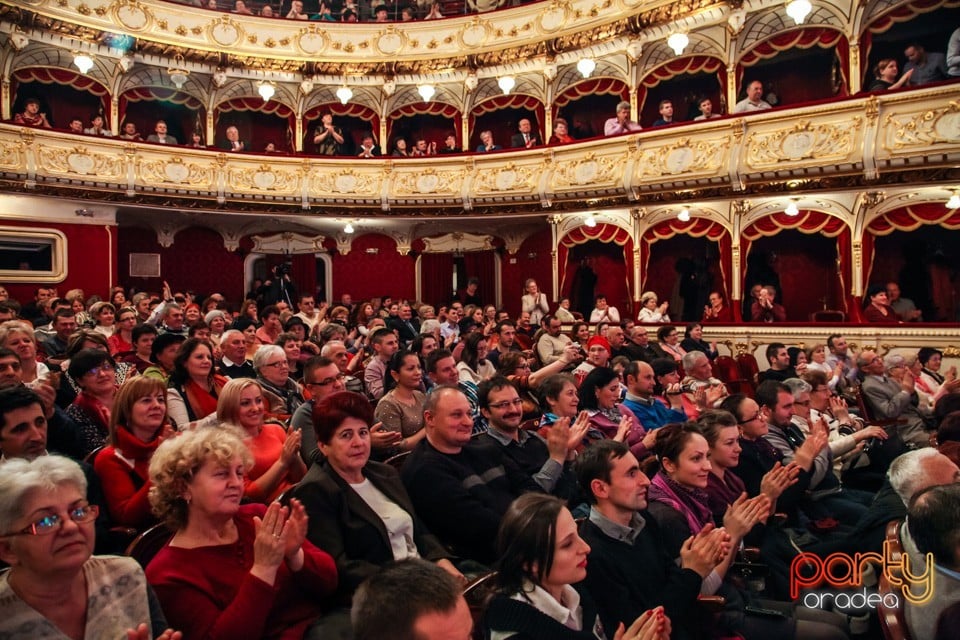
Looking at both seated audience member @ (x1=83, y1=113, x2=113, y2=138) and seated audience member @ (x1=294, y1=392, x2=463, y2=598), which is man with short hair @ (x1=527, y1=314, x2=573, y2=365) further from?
seated audience member @ (x1=83, y1=113, x2=113, y2=138)

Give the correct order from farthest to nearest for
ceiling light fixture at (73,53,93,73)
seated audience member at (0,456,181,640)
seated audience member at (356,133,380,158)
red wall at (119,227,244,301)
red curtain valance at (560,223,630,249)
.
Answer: seated audience member at (356,133,380,158)
red wall at (119,227,244,301)
red curtain valance at (560,223,630,249)
ceiling light fixture at (73,53,93,73)
seated audience member at (0,456,181,640)

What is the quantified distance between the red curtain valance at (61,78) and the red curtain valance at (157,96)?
351 mm

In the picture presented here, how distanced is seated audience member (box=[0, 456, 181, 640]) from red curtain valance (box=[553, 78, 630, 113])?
37.0 feet

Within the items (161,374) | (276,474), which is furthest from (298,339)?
(276,474)

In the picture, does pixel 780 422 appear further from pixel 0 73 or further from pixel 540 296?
pixel 0 73

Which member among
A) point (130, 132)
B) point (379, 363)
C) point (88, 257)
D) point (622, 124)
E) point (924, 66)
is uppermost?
point (130, 132)

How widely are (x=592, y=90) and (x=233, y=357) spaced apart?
9447 mm

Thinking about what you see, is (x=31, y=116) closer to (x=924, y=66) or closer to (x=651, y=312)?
(x=651, y=312)

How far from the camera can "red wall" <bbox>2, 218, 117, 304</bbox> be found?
10211mm

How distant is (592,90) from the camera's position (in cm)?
1183

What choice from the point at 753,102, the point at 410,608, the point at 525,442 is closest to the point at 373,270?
the point at 753,102

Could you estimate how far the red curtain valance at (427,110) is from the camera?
42.3ft

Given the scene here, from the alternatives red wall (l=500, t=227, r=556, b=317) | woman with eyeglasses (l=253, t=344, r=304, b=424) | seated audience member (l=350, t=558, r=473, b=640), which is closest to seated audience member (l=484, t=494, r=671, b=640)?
seated audience member (l=350, t=558, r=473, b=640)

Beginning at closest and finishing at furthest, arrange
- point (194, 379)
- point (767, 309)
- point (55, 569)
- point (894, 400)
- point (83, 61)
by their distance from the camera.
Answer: point (55, 569), point (194, 379), point (894, 400), point (767, 309), point (83, 61)
